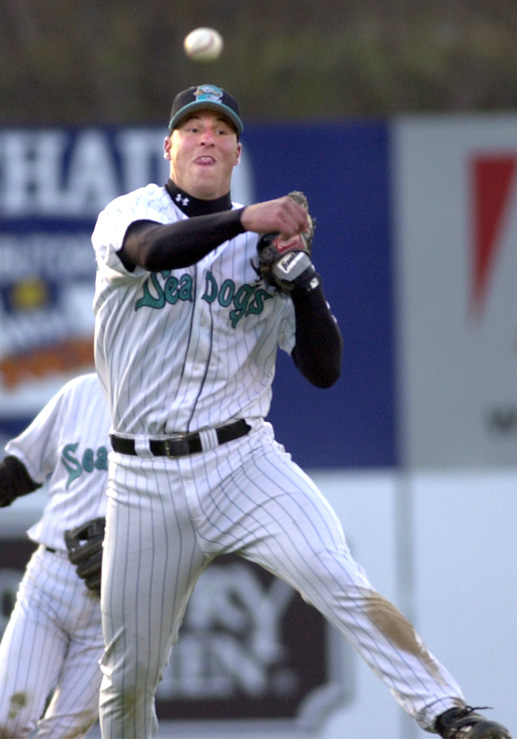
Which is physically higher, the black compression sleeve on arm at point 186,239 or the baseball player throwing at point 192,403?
the black compression sleeve on arm at point 186,239

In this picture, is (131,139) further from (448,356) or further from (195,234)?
(195,234)

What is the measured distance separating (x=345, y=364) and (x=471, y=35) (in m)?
7.62

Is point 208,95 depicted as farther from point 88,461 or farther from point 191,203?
point 88,461

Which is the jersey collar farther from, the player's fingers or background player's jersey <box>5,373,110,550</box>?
background player's jersey <box>5,373,110,550</box>

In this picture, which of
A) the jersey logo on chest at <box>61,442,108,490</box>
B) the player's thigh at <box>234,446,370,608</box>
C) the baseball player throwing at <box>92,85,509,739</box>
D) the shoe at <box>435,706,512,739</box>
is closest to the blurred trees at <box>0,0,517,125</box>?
the jersey logo on chest at <box>61,442,108,490</box>

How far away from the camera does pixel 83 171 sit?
20.6ft

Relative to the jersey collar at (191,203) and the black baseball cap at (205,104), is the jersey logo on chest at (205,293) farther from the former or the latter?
the black baseball cap at (205,104)

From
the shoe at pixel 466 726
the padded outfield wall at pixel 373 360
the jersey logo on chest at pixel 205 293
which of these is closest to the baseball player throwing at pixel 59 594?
the jersey logo on chest at pixel 205 293

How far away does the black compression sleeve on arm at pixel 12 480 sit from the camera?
431 cm

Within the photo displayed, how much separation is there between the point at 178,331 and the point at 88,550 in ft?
2.89

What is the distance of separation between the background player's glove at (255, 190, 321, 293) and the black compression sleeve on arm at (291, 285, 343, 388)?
0.04m

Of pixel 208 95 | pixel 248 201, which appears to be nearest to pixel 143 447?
pixel 208 95

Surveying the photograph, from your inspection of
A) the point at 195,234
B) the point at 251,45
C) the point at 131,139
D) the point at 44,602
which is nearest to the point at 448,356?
the point at 131,139

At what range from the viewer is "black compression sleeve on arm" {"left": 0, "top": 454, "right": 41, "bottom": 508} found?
14.1ft
